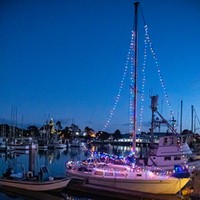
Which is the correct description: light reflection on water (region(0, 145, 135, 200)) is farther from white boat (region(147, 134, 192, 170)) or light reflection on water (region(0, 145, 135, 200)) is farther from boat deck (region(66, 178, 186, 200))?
white boat (region(147, 134, 192, 170))

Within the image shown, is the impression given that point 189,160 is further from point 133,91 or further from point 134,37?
point 134,37

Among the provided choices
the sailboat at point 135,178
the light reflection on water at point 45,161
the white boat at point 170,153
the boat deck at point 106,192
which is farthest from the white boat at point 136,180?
the white boat at point 170,153

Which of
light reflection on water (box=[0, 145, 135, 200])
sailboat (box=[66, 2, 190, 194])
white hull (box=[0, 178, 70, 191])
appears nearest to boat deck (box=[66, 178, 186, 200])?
sailboat (box=[66, 2, 190, 194])

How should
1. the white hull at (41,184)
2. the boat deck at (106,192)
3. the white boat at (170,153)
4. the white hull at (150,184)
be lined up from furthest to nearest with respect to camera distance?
1. the white boat at (170,153)
2. the white hull at (41,184)
3. the white hull at (150,184)
4. the boat deck at (106,192)

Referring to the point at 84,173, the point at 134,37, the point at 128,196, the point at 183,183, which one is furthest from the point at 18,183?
the point at 134,37

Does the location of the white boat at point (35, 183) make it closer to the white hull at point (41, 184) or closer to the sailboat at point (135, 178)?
the white hull at point (41, 184)

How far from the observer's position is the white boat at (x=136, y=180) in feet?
58.3

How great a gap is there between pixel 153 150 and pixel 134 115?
334 cm

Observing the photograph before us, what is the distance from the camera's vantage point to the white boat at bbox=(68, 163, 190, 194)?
699 inches

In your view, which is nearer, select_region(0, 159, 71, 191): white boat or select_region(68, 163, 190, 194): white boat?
select_region(68, 163, 190, 194): white boat

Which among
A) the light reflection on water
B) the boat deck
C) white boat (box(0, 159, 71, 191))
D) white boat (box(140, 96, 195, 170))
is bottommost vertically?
the light reflection on water

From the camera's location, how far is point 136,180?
17891 millimetres

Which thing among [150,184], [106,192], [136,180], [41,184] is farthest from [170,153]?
[41,184]

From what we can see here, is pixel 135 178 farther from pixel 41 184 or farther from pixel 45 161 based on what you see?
pixel 45 161
